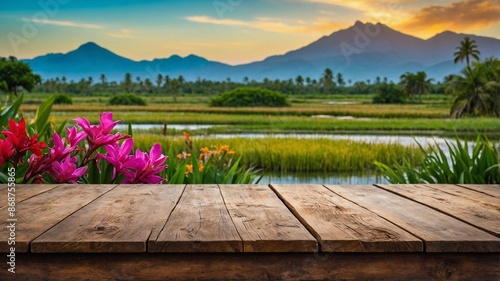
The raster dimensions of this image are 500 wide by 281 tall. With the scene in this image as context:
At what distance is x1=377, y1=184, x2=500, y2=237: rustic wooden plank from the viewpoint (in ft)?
7.13

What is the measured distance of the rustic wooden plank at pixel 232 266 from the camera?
182 cm

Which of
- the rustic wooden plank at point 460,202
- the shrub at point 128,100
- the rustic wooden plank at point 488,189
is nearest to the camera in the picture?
the rustic wooden plank at point 460,202

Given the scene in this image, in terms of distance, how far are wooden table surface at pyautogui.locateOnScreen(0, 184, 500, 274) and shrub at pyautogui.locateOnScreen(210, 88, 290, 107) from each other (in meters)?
55.9

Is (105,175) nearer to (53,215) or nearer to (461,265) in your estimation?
(53,215)

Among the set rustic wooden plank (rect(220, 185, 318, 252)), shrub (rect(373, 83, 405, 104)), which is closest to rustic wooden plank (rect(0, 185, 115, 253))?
rustic wooden plank (rect(220, 185, 318, 252))

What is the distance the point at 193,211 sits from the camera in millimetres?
2271

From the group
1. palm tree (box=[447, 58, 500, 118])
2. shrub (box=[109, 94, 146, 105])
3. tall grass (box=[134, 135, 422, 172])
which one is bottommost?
shrub (box=[109, 94, 146, 105])

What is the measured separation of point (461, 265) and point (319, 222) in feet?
1.50

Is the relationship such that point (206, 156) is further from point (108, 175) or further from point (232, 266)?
point (232, 266)

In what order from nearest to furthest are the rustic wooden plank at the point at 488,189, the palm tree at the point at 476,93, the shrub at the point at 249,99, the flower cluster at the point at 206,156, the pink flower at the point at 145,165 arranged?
the rustic wooden plank at the point at 488,189 < the pink flower at the point at 145,165 < the flower cluster at the point at 206,156 < the palm tree at the point at 476,93 < the shrub at the point at 249,99

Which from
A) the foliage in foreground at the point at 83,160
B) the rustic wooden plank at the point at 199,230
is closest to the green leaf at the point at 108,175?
the foliage in foreground at the point at 83,160

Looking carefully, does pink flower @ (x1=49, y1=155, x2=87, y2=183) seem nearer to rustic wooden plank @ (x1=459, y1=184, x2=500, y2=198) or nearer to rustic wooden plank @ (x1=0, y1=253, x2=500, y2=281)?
rustic wooden plank @ (x1=0, y1=253, x2=500, y2=281)

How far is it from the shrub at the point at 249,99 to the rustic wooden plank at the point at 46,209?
55.9 m

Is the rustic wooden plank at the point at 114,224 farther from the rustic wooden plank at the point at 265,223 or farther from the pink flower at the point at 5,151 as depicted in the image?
the pink flower at the point at 5,151
